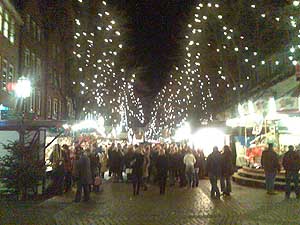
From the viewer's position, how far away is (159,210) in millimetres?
15523

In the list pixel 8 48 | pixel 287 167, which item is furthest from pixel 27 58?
pixel 287 167

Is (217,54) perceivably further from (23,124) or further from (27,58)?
(23,124)

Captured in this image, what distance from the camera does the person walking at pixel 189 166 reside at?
23125 mm

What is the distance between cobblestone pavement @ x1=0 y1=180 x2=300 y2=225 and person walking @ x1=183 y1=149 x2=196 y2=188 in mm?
2818

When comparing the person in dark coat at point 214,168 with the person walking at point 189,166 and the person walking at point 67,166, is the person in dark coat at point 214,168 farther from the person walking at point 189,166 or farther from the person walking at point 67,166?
the person walking at point 67,166

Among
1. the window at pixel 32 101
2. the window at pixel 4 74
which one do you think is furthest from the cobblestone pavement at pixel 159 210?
the window at pixel 32 101

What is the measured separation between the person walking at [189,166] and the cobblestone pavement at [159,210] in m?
2.82

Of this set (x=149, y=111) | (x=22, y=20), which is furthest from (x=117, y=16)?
(x=149, y=111)

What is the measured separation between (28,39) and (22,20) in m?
2.15

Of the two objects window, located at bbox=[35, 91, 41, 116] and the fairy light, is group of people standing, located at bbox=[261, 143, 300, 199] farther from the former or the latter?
window, located at bbox=[35, 91, 41, 116]

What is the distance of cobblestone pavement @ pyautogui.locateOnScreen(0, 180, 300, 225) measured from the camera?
1356cm

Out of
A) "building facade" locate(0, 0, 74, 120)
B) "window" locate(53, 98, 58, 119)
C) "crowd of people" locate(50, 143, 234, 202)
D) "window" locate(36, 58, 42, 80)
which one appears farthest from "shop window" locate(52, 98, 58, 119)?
"crowd of people" locate(50, 143, 234, 202)

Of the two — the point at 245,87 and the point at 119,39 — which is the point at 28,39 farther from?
the point at 245,87

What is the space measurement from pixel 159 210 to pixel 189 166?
777 cm
